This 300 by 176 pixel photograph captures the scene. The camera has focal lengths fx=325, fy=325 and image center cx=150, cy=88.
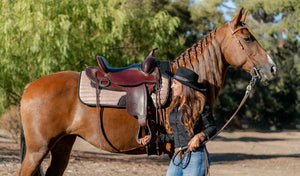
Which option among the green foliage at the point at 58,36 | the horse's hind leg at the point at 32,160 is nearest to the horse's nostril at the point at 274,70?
the horse's hind leg at the point at 32,160

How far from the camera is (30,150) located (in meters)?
3.65

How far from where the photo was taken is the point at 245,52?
3826 mm

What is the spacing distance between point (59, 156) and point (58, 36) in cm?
400

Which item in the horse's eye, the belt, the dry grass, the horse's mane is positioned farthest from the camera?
the dry grass

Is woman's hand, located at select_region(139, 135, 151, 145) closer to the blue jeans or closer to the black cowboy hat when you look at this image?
the blue jeans

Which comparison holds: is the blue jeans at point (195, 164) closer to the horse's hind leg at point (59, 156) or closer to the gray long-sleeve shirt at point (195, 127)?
the gray long-sleeve shirt at point (195, 127)

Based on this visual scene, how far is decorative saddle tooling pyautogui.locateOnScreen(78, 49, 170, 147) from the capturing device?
11.6 ft

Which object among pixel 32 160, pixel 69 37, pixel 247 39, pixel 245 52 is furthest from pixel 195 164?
pixel 69 37

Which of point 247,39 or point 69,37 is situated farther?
point 69,37

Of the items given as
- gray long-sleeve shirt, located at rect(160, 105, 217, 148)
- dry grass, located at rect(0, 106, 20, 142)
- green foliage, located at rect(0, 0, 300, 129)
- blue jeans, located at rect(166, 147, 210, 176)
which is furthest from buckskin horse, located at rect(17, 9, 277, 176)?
dry grass, located at rect(0, 106, 20, 142)

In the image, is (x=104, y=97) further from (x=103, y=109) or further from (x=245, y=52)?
(x=245, y=52)

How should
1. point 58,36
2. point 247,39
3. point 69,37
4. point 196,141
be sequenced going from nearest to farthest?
1. point 196,141
2. point 247,39
3. point 58,36
4. point 69,37

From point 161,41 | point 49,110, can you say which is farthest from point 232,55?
point 161,41

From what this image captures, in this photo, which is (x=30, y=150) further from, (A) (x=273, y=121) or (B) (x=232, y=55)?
(A) (x=273, y=121)
